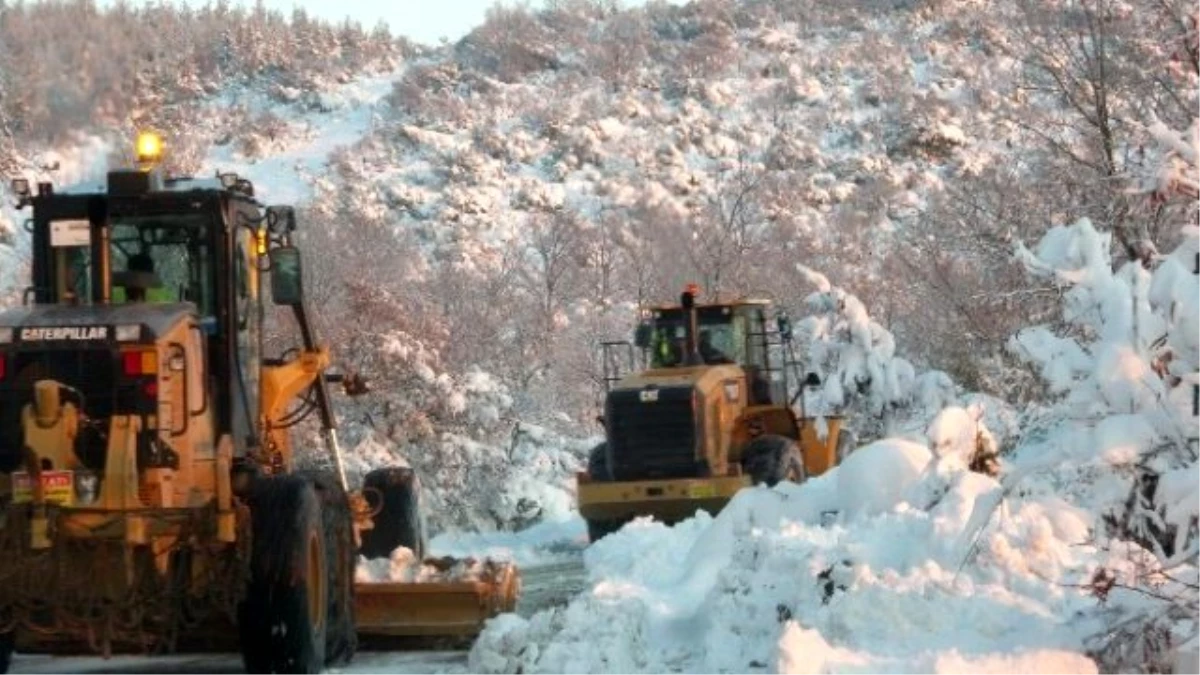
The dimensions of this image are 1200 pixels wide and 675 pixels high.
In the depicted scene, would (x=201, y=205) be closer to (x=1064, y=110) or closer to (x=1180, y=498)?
(x=1180, y=498)

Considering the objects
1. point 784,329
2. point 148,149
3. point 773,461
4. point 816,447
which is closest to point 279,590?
point 148,149

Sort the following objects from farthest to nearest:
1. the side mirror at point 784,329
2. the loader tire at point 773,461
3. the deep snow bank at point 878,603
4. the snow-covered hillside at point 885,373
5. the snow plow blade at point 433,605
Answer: the side mirror at point 784,329, the loader tire at point 773,461, the snow plow blade at point 433,605, the deep snow bank at point 878,603, the snow-covered hillside at point 885,373

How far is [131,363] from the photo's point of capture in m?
9.57

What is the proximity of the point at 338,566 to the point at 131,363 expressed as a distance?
2.01 meters

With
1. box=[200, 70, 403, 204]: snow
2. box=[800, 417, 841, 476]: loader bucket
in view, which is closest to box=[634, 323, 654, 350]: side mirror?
box=[800, 417, 841, 476]: loader bucket

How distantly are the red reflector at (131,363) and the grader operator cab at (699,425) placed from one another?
10.2 m

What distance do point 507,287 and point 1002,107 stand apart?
101 ft

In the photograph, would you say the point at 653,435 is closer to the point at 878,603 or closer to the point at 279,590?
the point at 279,590

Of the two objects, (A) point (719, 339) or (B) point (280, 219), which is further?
(A) point (719, 339)

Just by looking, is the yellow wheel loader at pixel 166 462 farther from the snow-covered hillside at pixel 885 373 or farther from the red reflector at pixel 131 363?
the snow-covered hillside at pixel 885 373

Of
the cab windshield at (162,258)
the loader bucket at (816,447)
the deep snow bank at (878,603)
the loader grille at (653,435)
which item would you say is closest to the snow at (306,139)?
the loader bucket at (816,447)

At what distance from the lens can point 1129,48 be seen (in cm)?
1900

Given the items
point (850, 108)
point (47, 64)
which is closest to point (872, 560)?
point (47, 64)

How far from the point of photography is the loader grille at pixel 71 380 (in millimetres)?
9586
